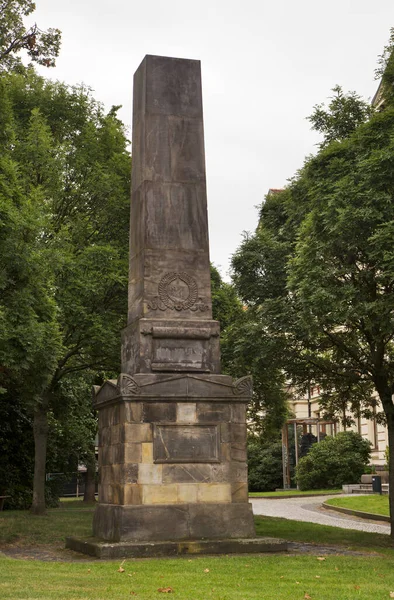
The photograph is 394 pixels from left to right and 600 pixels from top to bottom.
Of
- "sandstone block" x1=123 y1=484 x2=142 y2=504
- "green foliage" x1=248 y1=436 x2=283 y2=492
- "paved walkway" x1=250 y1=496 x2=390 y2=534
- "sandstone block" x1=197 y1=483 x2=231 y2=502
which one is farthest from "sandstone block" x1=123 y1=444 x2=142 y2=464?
"green foliage" x1=248 y1=436 x2=283 y2=492

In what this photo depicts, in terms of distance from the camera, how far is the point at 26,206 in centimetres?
1962

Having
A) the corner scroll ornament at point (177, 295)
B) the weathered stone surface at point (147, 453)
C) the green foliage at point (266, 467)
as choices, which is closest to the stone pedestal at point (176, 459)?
the weathered stone surface at point (147, 453)

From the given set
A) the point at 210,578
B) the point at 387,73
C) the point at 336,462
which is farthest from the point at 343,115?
the point at 336,462

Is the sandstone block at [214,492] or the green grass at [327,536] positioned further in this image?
the green grass at [327,536]

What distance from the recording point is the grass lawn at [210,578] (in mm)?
9531

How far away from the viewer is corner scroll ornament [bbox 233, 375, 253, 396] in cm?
1498

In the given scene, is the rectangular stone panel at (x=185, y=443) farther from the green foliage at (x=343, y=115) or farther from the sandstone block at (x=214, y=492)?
the green foliage at (x=343, y=115)

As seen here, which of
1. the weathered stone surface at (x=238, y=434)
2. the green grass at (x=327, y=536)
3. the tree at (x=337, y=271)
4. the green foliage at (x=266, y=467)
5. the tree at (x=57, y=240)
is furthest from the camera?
the green foliage at (x=266, y=467)

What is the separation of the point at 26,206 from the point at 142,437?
25.2ft

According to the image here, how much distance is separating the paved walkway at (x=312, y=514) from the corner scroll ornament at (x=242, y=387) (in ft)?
29.8

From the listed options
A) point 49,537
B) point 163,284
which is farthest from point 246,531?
point 49,537

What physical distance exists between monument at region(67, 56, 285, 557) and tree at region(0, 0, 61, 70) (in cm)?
783

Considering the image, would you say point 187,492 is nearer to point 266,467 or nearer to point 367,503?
point 367,503

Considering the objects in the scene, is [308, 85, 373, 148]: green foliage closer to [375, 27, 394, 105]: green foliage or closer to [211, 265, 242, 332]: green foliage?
[375, 27, 394, 105]: green foliage
